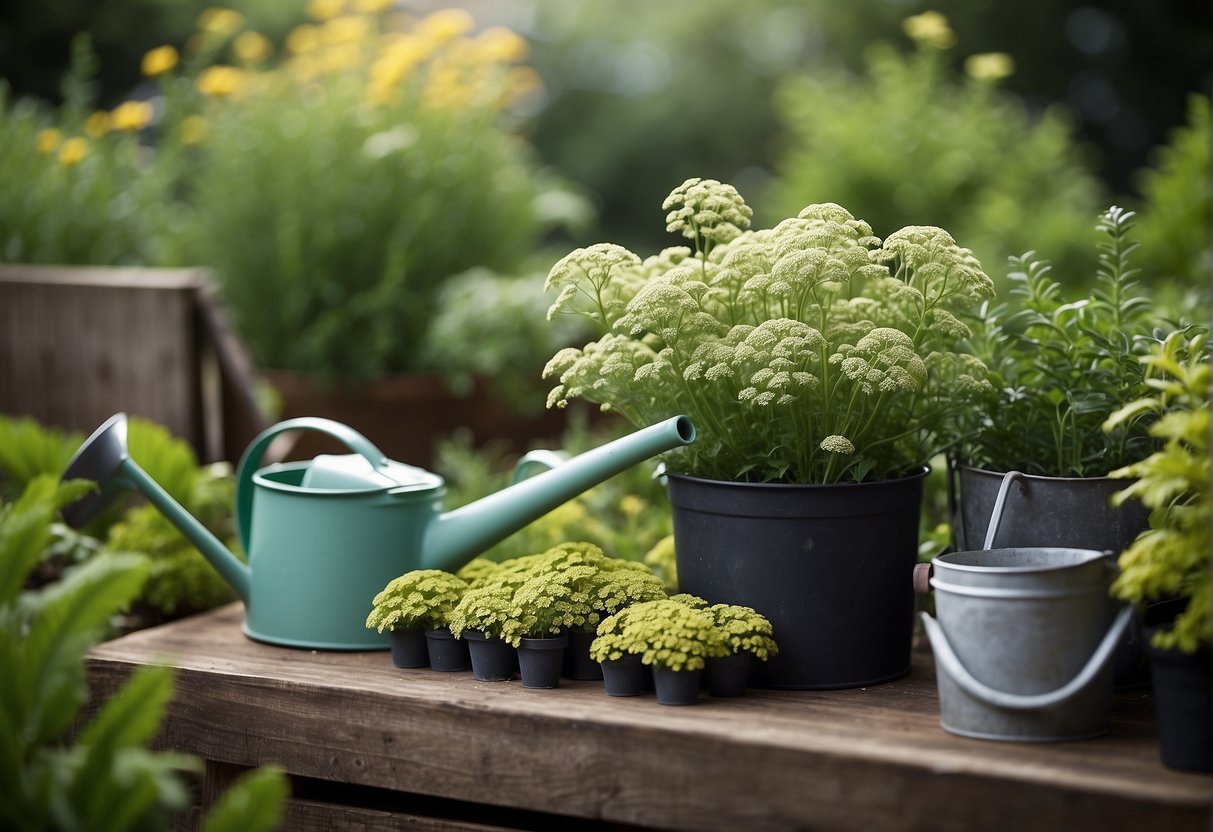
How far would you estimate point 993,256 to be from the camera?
3639 millimetres

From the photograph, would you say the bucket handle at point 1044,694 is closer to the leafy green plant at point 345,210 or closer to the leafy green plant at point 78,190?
the leafy green plant at point 345,210

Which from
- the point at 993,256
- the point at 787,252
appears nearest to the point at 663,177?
the point at 993,256

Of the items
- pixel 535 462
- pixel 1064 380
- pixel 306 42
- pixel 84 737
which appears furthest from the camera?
pixel 306 42

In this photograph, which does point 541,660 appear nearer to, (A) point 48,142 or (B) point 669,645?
(B) point 669,645

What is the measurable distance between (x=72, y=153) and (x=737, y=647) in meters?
2.34

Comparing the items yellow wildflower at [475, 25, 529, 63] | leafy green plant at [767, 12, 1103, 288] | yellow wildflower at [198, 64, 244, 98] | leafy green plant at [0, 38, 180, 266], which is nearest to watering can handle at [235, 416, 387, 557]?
leafy green plant at [0, 38, 180, 266]

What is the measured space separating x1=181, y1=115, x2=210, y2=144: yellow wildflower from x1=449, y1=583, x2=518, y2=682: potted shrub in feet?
7.49

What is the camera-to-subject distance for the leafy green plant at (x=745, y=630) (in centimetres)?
145

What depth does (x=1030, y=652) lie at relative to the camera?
4.28ft

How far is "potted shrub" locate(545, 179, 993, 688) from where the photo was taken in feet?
4.81

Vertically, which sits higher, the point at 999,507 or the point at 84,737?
the point at 999,507

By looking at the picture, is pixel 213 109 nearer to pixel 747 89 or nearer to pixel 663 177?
pixel 663 177

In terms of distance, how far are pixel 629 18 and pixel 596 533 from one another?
780 centimetres

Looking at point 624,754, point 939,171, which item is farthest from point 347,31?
point 624,754
